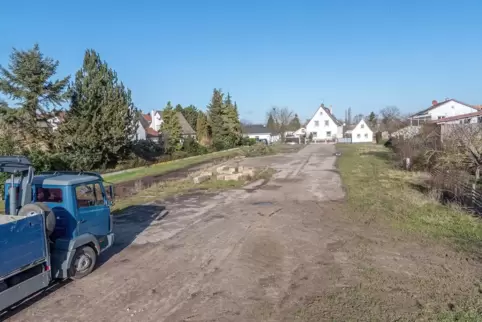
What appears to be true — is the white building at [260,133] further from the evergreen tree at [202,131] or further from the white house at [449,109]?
the white house at [449,109]

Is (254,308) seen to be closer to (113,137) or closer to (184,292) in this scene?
(184,292)

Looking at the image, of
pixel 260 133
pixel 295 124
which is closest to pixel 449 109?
Answer: pixel 260 133

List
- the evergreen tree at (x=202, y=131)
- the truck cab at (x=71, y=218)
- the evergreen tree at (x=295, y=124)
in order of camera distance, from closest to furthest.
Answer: the truck cab at (x=71, y=218), the evergreen tree at (x=202, y=131), the evergreen tree at (x=295, y=124)

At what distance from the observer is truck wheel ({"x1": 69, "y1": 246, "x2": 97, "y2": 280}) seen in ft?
24.9

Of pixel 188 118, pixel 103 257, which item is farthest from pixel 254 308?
pixel 188 118

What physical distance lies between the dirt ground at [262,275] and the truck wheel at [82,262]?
192 mm

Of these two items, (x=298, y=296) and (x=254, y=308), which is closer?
(x=254, y=308)

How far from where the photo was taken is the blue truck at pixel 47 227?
602 cm

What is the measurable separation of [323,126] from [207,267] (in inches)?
3413

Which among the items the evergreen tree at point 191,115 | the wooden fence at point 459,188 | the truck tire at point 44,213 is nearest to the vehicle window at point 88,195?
the truck tire at point 44,213

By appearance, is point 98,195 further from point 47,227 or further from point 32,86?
point 32,86

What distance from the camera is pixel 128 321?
6012 millimetres

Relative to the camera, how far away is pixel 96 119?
2914 centimetres

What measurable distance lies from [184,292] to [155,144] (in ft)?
118
